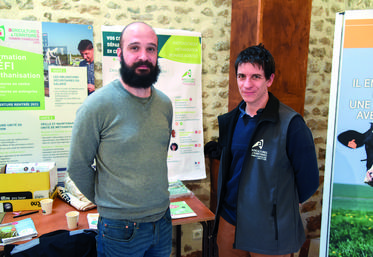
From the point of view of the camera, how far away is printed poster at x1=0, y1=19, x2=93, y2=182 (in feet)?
7.70

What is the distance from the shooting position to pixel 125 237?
55.4 inches

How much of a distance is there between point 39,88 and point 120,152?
4.75 ft

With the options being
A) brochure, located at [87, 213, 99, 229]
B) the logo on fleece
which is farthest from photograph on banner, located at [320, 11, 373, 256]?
brochure, located at [87, 213, 99, 229]

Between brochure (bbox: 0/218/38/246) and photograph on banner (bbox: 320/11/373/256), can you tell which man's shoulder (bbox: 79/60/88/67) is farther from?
photograph on banner (bbox: 320/11/373/256)

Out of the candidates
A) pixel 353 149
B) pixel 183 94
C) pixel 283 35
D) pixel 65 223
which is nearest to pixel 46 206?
pixel 65 223

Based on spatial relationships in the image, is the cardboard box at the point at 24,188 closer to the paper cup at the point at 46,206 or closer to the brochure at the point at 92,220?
the paper cup at the point at 46,206

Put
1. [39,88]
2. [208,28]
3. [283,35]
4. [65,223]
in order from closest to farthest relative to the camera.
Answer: [65,223] → [39,88] → [283,35] → [208,28]

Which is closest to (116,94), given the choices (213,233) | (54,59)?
(213,233)

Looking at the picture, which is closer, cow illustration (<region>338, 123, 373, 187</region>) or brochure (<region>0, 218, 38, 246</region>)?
cow illustration (<region>338, 123, 373, 187</region>)

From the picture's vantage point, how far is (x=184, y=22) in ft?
9.01

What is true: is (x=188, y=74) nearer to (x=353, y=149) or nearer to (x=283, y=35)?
(x=283, y=35)

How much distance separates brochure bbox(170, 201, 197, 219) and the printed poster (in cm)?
106

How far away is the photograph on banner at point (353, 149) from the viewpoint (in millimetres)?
1524

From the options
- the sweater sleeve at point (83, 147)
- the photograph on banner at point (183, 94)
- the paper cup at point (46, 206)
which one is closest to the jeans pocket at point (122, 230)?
the sweater sleeve at point (83, 147)
